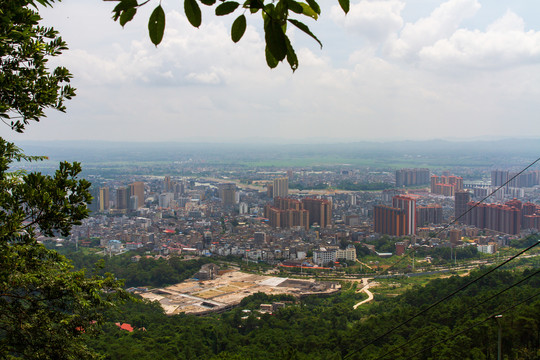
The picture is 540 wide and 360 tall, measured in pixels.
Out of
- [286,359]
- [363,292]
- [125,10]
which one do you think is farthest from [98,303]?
[363,292]

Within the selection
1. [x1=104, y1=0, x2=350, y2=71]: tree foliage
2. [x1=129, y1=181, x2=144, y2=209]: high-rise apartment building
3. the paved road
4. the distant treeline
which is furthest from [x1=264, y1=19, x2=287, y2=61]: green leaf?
[x1=129, y1=181, x2=144, y2=209]: high-rise apartment building

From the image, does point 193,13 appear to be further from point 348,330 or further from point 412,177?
point 412,177

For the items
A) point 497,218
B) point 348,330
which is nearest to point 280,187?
point 497,218

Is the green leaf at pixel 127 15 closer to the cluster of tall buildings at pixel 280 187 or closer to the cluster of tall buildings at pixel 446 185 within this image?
the cluster of tall buildings at pixel 280 187

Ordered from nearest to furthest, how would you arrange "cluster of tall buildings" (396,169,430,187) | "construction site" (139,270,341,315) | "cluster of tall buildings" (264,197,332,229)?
"construction site" (139,270,341,315), "cluster of tall buildings" (264,197,332,229), "cluster of tall buildings" (396,169,430,187)

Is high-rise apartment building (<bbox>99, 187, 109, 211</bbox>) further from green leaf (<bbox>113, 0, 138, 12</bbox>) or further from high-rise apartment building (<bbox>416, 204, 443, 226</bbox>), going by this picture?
green leaf (<bbox>113, 0, 138, 12</bbox>)

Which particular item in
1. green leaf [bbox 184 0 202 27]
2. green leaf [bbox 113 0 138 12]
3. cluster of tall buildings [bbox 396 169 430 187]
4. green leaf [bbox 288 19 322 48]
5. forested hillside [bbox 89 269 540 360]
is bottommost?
forested hillside [bbox 89 269 540 360]
